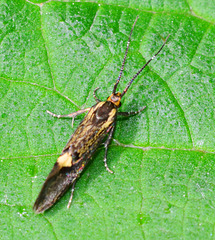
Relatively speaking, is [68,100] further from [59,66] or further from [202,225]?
[202,225]

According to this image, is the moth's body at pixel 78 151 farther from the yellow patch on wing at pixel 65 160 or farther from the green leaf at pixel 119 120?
the green leaf at pixel 119 120

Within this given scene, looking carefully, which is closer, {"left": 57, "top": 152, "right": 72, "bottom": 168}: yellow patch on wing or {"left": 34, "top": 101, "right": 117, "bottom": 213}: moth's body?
{"left": 34, "top": 101, "right": 117, "bottom": 213}: moth's body

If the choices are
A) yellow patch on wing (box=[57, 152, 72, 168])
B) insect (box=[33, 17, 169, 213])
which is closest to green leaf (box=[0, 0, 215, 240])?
insect (box=[33, 17, 169, 213])

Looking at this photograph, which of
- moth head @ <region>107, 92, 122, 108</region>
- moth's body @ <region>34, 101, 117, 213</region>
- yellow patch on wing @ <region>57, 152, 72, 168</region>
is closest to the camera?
moth's body @ <region>34, 101, 117, 213</region>

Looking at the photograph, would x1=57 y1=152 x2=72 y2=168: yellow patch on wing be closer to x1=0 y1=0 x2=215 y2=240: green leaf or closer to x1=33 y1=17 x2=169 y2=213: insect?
x1=33 y1=17 x2=169 y2=213: insect

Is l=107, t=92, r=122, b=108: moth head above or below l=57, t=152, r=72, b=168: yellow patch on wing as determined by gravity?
above

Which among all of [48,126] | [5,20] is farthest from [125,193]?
[5,20]

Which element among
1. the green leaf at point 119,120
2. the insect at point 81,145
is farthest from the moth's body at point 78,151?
the green leaf at point 119,120

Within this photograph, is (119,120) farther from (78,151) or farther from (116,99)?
(78,151)
